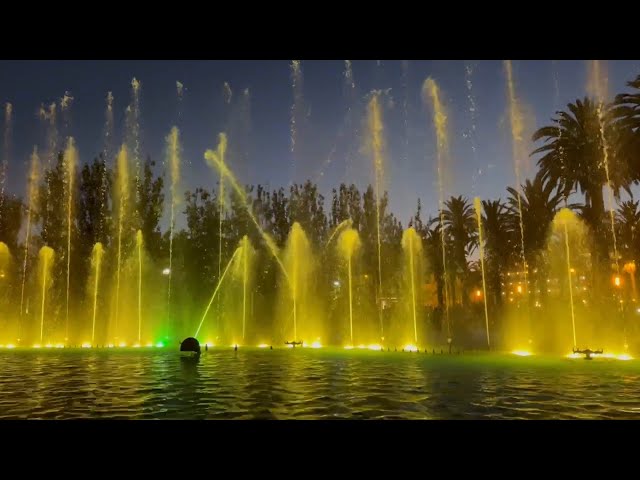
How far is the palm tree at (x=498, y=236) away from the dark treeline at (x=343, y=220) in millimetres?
95

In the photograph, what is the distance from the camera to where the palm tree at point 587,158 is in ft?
108

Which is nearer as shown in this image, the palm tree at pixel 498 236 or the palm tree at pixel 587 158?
the palm tree at pixel 587 158

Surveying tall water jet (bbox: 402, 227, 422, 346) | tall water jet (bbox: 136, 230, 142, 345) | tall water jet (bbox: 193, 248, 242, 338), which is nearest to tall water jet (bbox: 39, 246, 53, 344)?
tall water jet (bbox: 136, 230, 142, 345)

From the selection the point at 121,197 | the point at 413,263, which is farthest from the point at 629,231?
the point at 121,197

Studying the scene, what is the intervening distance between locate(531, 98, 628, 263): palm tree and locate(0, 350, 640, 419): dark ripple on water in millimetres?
19305

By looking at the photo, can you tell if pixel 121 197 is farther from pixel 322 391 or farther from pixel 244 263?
pixel 322 391

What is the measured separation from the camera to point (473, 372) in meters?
15.3

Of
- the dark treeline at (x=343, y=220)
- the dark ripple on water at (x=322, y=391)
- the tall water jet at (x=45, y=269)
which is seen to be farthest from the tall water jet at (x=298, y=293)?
the tall water jet at (x=45, y=269)

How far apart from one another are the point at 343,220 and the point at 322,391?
37521 millimetres

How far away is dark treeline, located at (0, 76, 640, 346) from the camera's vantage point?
35281 millimetres

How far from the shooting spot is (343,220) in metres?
48.6

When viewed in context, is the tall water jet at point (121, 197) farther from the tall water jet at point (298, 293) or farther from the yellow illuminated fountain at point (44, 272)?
the tall water jet at point (298, 293)

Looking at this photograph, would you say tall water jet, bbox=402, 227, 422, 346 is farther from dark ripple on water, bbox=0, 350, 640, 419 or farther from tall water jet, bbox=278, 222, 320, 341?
dark ripple on water, bbox=0, 350, 640, 419
